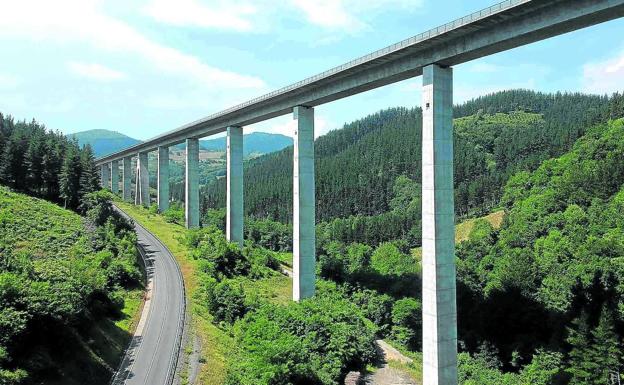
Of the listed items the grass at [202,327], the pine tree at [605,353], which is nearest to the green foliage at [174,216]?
the grass at [202,327]

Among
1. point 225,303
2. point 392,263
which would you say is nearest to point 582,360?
point 225,303

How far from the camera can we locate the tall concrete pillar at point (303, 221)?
139 feet

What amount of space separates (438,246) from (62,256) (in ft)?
108

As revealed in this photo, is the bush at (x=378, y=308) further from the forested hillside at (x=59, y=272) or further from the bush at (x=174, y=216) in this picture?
the bush at (x=174, y=216)

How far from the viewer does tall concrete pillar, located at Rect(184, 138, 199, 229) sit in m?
68.4

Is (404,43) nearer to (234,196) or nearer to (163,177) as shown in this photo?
(234,196)

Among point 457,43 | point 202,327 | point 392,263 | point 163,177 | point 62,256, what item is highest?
point 457,43

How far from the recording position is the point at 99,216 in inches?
1971

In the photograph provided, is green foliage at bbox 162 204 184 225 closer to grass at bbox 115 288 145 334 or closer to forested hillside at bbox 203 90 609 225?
grass at bbox 115 288 145 334

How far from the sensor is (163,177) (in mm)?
85250

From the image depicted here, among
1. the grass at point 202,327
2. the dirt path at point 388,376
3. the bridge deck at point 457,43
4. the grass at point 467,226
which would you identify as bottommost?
the dirt path at point 388,376

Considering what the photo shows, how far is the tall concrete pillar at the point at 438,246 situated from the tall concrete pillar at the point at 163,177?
6663 cm

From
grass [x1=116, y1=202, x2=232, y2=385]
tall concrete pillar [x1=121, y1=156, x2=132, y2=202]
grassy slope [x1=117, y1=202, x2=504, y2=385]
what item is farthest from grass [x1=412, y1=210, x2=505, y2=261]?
tall concrete pillar [x1=121, y1=156, x2=132, y2=202]

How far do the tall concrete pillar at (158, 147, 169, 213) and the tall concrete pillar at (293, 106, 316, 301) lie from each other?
4935 cm
